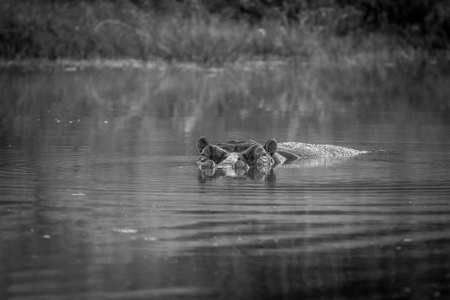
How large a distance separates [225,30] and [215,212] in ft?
85.4

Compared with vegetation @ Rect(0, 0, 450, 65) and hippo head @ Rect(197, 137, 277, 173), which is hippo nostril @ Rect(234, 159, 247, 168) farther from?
vegetation @ Rect(0, 0, 450, 65)

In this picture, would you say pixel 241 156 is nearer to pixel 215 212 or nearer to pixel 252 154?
pixel 252 154

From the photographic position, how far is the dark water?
21.4 feet

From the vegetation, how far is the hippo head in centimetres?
2089

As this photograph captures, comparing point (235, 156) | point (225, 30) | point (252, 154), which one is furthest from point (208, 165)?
point (225, 30)

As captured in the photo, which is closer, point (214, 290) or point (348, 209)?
point (214, 290)

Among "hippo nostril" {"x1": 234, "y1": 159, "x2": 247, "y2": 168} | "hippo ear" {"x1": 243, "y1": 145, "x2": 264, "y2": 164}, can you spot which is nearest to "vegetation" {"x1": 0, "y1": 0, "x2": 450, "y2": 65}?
"hippo ear" {"x1": 243, "y1": 145, "x2": 264, "y2": 164}

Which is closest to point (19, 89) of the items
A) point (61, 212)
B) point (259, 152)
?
point (259, 152)

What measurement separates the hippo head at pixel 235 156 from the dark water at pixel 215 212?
250 millimetres

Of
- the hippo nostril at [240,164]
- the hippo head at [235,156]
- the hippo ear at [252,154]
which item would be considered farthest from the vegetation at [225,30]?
the hippo nostril at [240,164]

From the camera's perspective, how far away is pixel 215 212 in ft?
29.0

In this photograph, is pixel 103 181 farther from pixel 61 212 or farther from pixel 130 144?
pixel 130 144

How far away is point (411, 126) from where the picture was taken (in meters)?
17.5

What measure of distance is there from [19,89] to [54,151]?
1248cm
